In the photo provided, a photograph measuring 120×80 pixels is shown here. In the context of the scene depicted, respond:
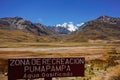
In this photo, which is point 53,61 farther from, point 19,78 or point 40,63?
point 19,78

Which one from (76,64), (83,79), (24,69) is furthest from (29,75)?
(83,79)

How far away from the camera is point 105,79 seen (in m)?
16.5

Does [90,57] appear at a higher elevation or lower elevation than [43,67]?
lower

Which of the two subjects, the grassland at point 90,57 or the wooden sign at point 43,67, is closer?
the wooden sign at point 43,67

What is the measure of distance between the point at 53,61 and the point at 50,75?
632 mm

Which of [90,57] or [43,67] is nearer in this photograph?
[43,67]

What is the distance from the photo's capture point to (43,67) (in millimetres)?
13070

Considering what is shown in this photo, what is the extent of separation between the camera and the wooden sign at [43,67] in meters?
12.6

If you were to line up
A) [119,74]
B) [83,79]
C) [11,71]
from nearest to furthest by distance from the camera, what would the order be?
[11,71], [119,74], [83,79]

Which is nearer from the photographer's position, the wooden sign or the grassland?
the wooden sign

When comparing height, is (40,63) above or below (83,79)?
above

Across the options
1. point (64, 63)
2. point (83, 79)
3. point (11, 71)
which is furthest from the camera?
point (83, 79)

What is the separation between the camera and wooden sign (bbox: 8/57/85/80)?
12.6 m

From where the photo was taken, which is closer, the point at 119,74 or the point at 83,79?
the point at 119,74
